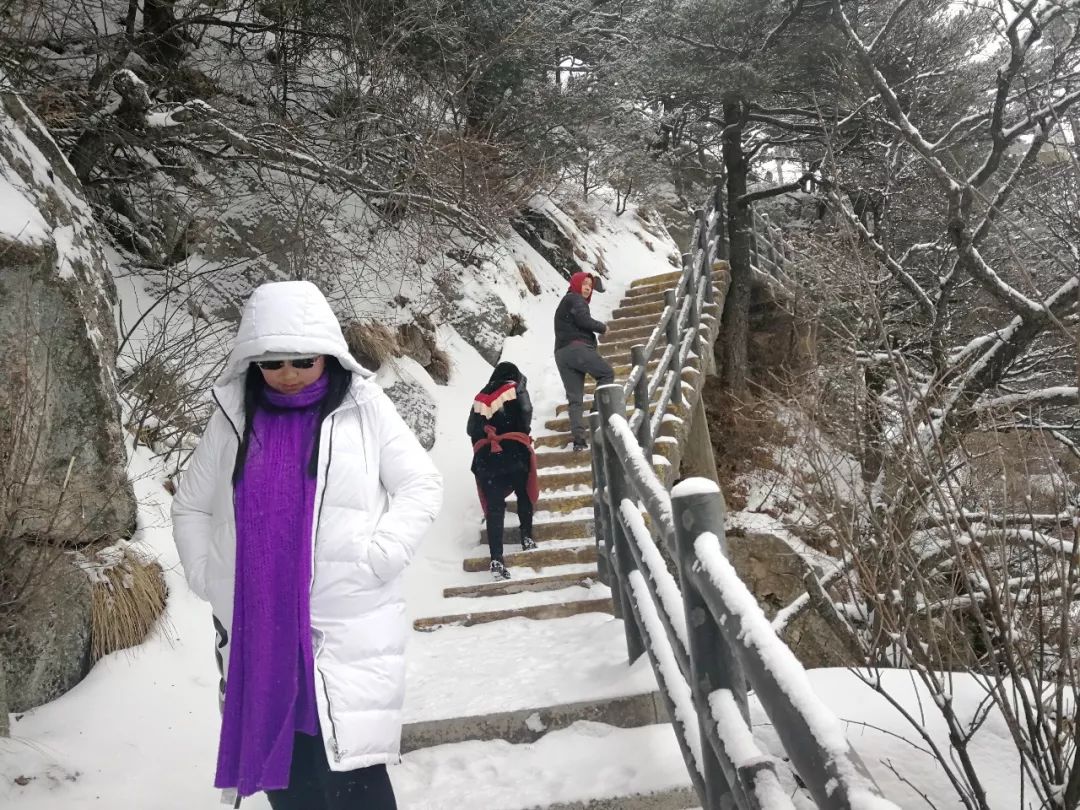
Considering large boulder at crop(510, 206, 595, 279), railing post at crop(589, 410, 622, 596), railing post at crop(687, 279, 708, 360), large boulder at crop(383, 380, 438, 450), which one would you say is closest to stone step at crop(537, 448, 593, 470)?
large boulder at crop(383, 380, 438, 450)

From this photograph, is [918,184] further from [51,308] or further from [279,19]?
[51,308]

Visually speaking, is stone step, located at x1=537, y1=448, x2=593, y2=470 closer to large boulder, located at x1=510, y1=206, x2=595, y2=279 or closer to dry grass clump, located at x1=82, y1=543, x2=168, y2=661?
dry grass clump, located at x1=82, y1=543, x2=168, y2=661

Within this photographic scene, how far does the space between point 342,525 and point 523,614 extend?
9.97ft

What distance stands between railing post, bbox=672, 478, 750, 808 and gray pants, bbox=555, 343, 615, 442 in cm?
486

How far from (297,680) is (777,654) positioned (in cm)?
110

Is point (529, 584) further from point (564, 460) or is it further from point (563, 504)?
point (564, 460)

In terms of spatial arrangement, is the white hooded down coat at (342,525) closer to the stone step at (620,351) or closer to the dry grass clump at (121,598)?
the dry grass clump at (121,598)

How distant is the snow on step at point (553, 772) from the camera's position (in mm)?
2479

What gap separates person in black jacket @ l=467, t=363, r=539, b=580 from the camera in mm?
5242

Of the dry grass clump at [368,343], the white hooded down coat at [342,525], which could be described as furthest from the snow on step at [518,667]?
the dry grass clump at [368,343]

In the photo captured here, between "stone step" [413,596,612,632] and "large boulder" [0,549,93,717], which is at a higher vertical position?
"large boulder" [0,549,93,717]

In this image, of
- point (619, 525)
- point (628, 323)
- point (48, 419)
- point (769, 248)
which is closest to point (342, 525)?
point (619, 525)

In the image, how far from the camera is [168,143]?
599 centimetres

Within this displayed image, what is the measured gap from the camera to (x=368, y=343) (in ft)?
25.9
